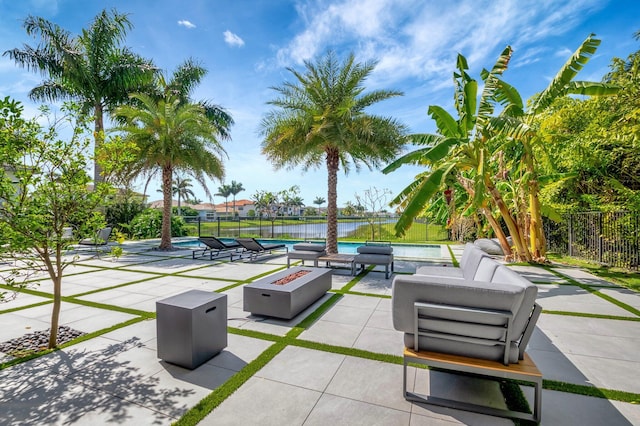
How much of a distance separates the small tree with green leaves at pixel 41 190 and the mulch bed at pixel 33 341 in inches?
8.9

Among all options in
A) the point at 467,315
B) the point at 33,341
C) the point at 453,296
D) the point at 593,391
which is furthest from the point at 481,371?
the point at 33,341

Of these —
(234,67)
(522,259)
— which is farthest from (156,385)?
(522,259)

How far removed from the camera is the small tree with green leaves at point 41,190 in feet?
10.5

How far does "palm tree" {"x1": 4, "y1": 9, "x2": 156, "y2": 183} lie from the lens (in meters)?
14.6

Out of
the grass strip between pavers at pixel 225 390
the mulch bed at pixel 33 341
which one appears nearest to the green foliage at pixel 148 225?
the mulch bed at pixel 33 341

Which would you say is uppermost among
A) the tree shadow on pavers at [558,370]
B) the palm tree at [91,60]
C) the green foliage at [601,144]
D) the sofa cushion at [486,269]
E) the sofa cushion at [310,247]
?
the palm tree at [91,60]

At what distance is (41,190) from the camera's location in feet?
11.4

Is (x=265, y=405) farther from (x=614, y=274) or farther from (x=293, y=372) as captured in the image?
(x=614, y=274)

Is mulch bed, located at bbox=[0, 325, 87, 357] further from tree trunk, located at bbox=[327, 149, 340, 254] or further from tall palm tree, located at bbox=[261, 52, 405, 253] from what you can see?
tree trunk, located at bbox=[327, 149, 340, 254]

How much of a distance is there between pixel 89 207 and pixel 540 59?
12.4 metres

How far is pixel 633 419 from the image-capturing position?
2420 mm

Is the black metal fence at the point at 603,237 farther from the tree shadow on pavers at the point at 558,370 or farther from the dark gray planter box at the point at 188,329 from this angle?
the dark gray planter box at the point at 188,329

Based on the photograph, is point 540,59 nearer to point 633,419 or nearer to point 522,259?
point 522,259

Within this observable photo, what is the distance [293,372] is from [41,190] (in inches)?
146
